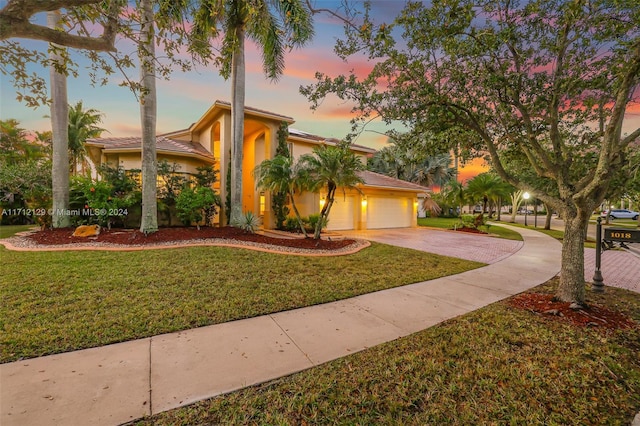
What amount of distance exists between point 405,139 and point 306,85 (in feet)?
8.29

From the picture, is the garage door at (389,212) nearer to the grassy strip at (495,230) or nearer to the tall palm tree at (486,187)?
the grassy strip at (495,230)

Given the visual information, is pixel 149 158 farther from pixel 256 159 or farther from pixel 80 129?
pixel 80 129

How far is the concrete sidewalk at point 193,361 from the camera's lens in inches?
91.2

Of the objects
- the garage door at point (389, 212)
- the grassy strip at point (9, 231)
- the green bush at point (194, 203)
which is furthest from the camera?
the garage door at point (389, 212)

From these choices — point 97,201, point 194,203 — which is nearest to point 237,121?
point 194,203

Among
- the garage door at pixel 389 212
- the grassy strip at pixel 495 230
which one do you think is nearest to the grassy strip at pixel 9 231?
the garage door at pixel 389 212

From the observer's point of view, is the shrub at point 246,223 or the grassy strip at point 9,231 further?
the shrub at point 246,223

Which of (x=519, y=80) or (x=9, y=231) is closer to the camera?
(x=519, y=80)

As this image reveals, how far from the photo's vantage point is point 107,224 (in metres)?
11.8

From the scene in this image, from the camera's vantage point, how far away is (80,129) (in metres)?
21.5

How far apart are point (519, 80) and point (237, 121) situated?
10527 mm

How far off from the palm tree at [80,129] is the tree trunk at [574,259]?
28665 mm

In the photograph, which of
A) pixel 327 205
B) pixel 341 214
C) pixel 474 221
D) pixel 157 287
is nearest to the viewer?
pixel 157 287

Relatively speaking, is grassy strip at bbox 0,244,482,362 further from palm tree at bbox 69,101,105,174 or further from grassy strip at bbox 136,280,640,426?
palm tree at bbox 69,101,105,174
